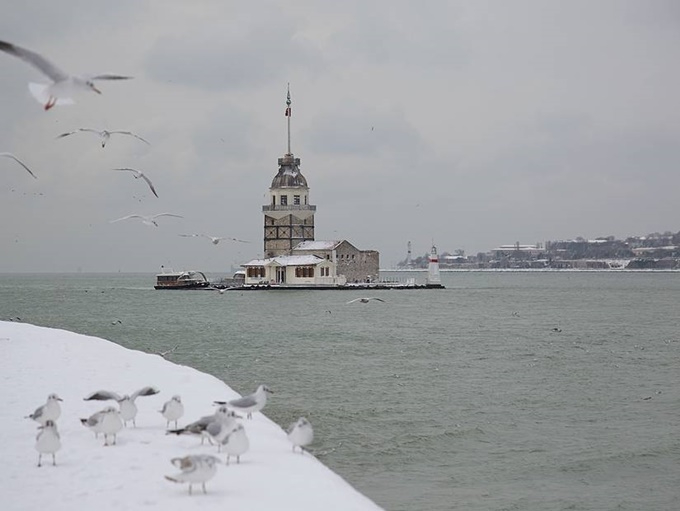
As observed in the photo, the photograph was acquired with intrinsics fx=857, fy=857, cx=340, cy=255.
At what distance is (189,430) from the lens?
10.3 meters

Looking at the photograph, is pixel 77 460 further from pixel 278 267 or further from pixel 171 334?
pixel 278 267

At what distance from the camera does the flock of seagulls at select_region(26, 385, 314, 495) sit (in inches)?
332

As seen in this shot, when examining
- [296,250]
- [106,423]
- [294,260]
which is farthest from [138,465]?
[296,250]

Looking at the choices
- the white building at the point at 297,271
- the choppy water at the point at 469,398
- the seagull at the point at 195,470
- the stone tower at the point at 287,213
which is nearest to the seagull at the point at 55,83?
the seagull at the point at 195,470

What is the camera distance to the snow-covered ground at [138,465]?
8391 mm

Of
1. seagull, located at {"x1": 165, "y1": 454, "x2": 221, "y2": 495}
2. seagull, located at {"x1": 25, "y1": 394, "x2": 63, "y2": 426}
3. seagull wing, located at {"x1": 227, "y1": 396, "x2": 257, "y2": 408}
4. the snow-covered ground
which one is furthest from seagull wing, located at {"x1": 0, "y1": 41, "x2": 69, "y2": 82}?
seagull wing, located at {"x1": 227, "y1": 396, "x2": 257, "y2": 408}

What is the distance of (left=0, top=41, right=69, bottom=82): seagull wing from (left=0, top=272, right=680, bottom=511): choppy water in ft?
25.8

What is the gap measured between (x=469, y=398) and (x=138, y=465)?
13752 mm

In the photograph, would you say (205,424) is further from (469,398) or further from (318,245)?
(318,245)

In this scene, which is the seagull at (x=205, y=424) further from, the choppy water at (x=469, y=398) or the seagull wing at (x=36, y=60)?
the seagull wing at (x=36, y=60)

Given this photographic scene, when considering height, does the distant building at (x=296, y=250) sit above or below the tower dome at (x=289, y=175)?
below

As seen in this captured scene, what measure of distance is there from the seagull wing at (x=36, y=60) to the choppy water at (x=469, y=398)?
310 inches

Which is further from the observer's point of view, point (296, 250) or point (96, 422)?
point (296, 250)

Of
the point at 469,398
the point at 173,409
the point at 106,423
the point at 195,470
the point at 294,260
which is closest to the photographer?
the point at 195,470
